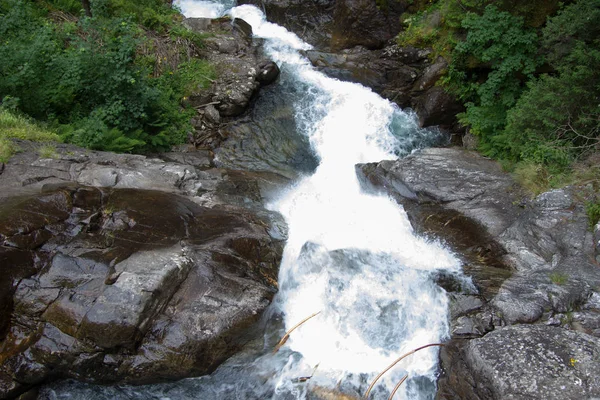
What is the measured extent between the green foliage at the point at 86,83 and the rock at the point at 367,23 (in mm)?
6263

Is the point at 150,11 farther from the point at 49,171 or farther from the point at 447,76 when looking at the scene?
the point at 447,76

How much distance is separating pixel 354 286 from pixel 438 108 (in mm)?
6157

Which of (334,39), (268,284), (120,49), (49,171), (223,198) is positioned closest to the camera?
(268,284)

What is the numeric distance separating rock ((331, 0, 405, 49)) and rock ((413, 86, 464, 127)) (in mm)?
2921

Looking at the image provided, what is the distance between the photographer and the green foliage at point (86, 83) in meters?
8.98

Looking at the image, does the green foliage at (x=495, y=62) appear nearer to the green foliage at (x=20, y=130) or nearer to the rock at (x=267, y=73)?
the rock at (x=267, y=73)

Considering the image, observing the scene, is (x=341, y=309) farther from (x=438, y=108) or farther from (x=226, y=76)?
(x=226, y=76)

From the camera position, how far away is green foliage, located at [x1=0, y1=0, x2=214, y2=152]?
8977 millimetres

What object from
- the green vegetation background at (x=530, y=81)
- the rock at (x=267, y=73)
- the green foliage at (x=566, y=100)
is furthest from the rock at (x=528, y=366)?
the rock at (x=267, y=73)

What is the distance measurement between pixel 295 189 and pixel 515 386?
A: 19.6ft

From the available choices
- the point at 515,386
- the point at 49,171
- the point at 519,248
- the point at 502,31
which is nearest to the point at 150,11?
the point at 49,171

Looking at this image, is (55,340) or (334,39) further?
(334,39)

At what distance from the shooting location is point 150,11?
41.7 feet

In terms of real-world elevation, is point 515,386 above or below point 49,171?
above
